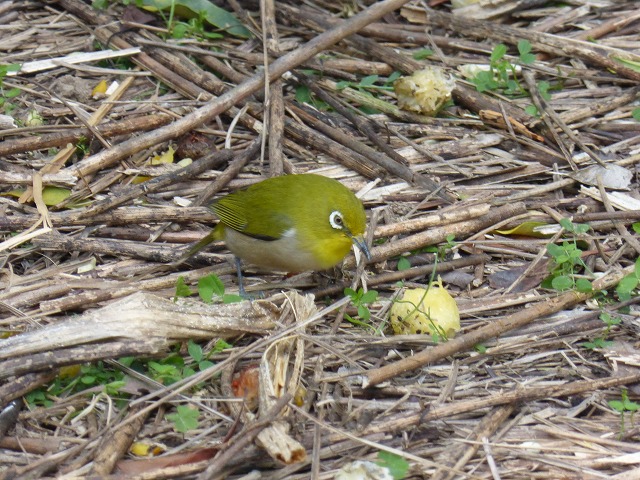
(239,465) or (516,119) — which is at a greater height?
(516,119)

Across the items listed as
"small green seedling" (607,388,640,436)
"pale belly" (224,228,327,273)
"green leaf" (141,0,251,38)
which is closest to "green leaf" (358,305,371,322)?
"pale belly" (224,228,327,273)

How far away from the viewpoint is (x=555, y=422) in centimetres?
433

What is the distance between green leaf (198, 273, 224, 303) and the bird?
317mm

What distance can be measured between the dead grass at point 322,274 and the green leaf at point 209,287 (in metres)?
0.23

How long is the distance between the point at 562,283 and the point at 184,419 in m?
2.36

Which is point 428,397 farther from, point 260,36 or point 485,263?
point 260,36

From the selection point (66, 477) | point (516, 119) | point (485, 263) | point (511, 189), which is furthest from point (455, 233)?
point (66, 477)

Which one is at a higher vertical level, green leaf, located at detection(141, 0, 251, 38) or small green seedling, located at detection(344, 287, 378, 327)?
A: green leaf, located at detection(141, 0, 251, 38)

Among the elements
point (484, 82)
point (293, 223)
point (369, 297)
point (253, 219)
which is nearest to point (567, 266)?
point (369, 297)

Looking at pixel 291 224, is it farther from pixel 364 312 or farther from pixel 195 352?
pixel 195 352

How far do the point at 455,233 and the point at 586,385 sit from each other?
5.17 ft

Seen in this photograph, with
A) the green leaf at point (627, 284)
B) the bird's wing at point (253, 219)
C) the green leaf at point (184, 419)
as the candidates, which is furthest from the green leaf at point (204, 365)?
the green leaf at point (627, 284)

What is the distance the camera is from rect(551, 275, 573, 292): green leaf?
202 inches

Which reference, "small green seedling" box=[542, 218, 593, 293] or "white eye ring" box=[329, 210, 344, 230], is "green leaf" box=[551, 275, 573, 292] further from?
"white eye ring" box=[329, 210, 344, 230]
